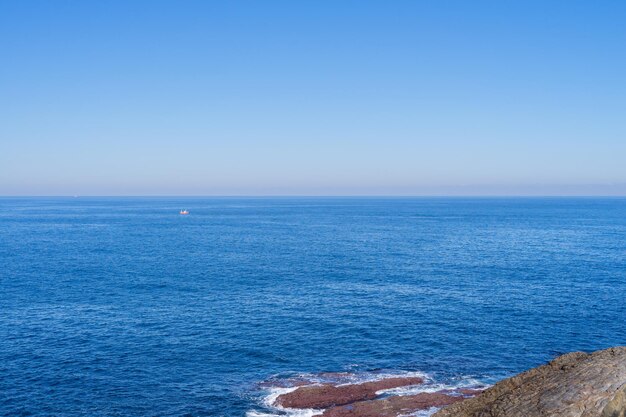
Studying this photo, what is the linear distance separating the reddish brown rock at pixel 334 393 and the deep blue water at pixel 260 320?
387 centimetres

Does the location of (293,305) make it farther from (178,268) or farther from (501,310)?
(178,268)

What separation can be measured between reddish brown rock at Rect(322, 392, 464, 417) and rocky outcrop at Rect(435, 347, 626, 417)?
19390mm

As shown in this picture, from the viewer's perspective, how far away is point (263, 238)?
189125 millimetres

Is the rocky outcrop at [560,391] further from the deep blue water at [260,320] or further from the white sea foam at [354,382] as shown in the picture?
the deep blue water at [260,320]

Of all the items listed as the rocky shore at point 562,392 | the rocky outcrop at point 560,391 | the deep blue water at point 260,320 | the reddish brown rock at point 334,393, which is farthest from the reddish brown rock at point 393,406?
the rocky outcrop at point 560,391

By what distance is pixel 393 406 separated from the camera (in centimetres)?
5112

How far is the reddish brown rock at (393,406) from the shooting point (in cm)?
4997

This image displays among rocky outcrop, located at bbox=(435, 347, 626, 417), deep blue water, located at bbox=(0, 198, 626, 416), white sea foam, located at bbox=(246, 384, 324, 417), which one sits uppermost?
rocky outcrop, located at bbox=(435, 347, 626, 417)

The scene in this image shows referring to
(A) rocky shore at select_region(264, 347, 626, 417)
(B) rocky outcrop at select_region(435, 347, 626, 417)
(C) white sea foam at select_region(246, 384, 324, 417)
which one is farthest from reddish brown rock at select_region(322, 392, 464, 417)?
(B) rocky outcrop at select_region(435, 347, 626, 417)

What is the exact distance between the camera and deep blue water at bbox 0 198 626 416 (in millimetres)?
58031

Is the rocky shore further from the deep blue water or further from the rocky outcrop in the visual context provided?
the deep blue water

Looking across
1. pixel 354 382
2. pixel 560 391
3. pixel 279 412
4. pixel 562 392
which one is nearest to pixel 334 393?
pixel 354 382

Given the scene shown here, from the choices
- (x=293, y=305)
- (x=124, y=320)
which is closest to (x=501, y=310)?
(x=293, y=305)

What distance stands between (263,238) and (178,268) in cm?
6732
